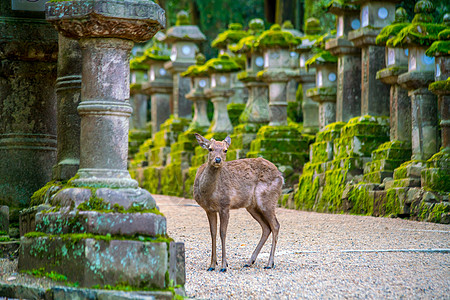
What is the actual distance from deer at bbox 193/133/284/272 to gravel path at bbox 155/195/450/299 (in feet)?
1.14

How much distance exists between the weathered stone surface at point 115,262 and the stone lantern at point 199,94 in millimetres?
15419

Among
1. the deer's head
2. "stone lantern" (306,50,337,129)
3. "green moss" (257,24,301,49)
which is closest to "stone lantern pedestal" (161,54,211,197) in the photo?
"green moss" (257,24,301,49)

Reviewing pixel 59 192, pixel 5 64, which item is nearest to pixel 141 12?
pixel 59 192

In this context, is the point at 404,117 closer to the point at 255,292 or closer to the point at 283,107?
the point at 283,107

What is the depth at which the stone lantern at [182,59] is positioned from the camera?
23.7 m

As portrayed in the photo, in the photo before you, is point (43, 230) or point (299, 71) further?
point (299, 71)

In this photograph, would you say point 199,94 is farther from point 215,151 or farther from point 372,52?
point 215,151

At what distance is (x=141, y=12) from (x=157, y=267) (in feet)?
7.15

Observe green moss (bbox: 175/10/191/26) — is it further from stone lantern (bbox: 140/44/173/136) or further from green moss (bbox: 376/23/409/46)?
green moss (bbox: 376/23/409/46)

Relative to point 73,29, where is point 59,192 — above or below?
below

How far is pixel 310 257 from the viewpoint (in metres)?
8.80

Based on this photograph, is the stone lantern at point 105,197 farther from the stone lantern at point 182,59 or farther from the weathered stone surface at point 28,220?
the stone lantern at point 182,59

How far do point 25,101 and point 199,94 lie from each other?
12.8 meters

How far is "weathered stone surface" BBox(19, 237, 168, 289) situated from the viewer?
6.18 meters
